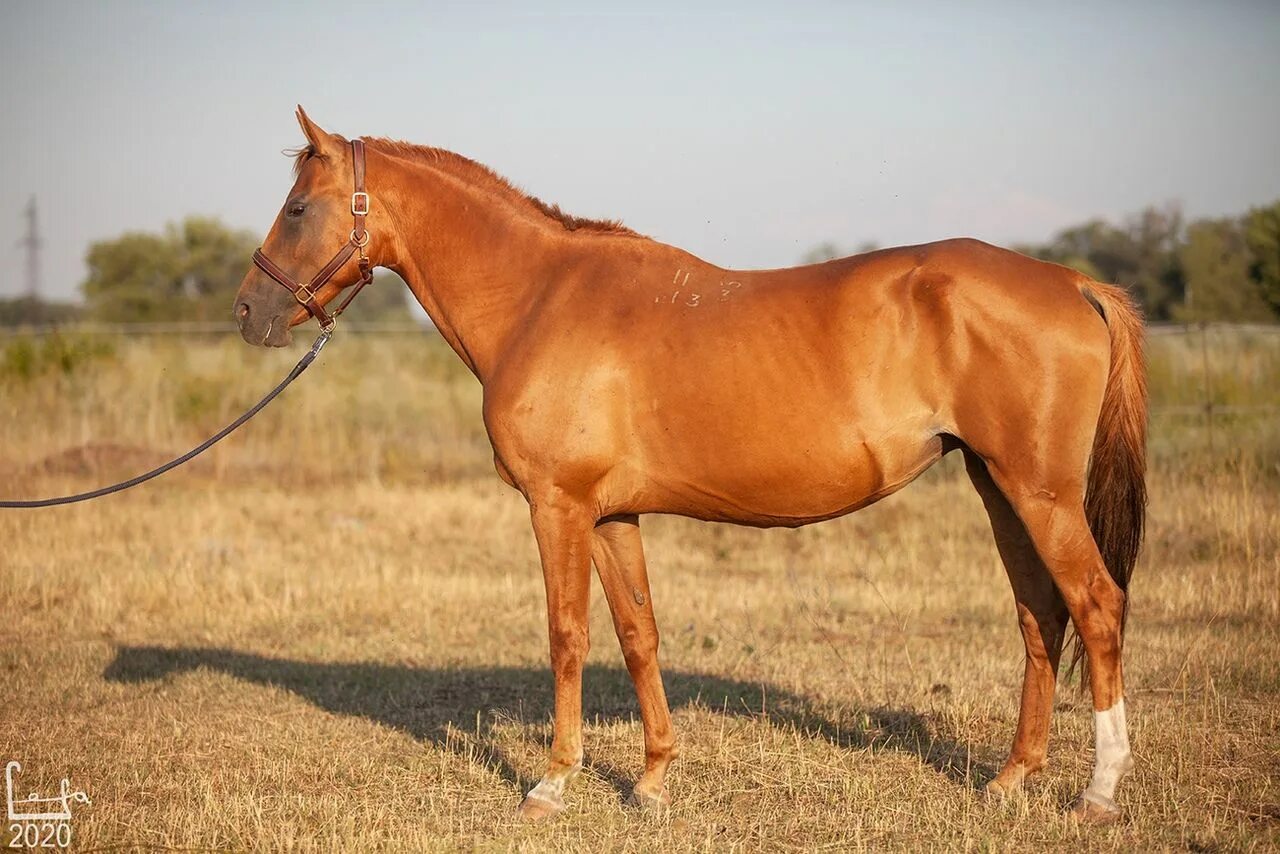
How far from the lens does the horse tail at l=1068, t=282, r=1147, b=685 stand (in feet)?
15.4

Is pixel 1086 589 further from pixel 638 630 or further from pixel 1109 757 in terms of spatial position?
pixel 638 630

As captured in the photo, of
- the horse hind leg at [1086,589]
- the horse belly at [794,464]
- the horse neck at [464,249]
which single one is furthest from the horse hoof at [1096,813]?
the horse neck at [464,249]

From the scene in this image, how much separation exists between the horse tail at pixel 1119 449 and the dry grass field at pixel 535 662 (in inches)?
38.7

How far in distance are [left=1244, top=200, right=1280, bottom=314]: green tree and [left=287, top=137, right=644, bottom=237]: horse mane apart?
2540 centimetres

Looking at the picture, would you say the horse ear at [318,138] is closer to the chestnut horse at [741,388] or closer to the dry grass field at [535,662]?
the chestnut horse at [741,388]

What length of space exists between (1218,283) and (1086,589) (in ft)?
94.0

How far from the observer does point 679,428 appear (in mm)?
4719

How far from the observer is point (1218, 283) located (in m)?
29.5

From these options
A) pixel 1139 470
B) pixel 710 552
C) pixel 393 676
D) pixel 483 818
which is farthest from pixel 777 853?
pixel 710 552

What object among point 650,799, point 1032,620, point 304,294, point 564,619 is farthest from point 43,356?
point 1032,620

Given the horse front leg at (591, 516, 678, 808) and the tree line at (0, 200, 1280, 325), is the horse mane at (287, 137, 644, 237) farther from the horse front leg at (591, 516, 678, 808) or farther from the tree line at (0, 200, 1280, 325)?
the tree line at (0, 200, 1280, 325)

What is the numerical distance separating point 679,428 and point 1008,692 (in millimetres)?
3009

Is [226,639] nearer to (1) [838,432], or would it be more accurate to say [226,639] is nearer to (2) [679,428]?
(2) [679,428]

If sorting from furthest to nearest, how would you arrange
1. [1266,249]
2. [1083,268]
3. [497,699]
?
[1083,268] → [1266,249] → [497,699]
